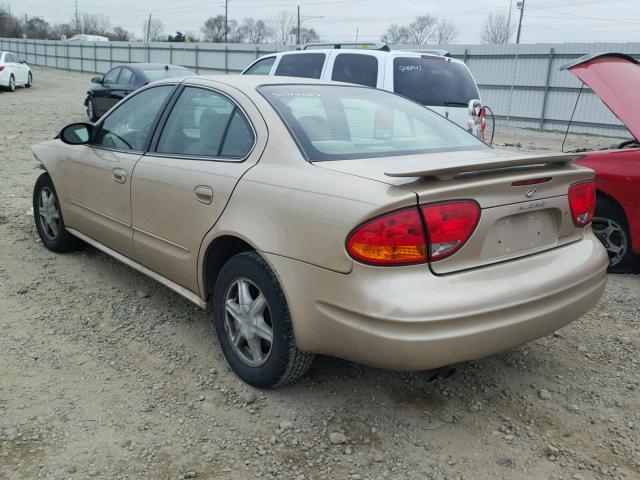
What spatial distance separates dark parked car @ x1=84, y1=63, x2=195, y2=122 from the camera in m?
13.9

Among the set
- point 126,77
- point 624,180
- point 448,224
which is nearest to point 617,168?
point 624,180

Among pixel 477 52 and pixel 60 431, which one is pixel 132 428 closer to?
pixel 60 431

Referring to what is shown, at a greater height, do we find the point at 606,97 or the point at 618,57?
the point at 618,57

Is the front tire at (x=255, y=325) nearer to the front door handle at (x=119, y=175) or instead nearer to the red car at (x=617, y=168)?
the front door handle at (x=119, y=175)

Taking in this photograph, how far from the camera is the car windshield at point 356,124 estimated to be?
303 cm

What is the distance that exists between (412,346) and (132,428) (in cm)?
135

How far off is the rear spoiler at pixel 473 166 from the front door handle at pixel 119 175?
1987 mm

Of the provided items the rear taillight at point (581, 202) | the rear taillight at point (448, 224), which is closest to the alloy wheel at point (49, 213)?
the rear taillight at point (448, 224)

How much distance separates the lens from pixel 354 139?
317 centimetres

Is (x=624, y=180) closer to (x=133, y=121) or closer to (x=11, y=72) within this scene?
(x=133, y=121)

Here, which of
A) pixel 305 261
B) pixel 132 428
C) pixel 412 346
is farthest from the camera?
pixel 132 428

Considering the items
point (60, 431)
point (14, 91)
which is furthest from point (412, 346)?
point (14, 91)

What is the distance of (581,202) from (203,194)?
1.92 meters

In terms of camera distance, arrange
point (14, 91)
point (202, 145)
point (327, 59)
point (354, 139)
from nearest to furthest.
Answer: point (354, 139) < point (202, 145) < point (327, 59) < point (14, 91)
